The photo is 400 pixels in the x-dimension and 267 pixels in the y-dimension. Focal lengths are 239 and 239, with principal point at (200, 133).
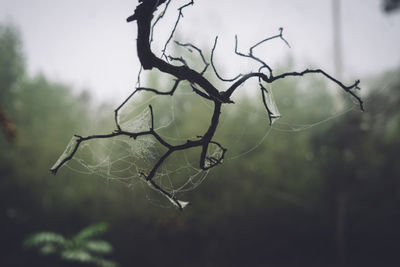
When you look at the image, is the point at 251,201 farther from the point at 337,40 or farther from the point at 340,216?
the point at 337,40

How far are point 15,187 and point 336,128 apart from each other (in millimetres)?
14102

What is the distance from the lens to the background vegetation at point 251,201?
9406mm

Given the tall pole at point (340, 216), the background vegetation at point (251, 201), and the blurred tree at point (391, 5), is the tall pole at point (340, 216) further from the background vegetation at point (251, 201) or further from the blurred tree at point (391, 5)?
the blurred tree at point (391, 5)

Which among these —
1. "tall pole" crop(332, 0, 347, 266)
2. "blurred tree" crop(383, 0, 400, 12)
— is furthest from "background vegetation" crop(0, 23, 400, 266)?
"blurred tree" crop(383, 0, 400, 12)

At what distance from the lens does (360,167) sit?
906 centimetres

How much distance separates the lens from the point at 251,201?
412 inches

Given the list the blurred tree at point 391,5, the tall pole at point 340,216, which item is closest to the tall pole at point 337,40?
the tall pole at point 340,216

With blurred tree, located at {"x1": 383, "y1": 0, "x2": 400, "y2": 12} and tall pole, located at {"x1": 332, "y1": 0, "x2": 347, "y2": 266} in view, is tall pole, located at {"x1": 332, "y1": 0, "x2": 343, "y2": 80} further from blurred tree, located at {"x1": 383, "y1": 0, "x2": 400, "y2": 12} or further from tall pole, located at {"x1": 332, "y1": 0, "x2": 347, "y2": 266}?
blurred tree, located at {"x1": 383, "y1": 0, "x2": 400, "y2": 12}

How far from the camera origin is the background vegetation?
9406mm

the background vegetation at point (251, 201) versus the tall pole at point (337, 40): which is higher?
the tall pole at point (337, 40)

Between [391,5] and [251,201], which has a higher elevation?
[251,201]

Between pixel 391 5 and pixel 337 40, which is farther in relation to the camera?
pixel 337 40

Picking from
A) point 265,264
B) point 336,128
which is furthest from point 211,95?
point 265,264

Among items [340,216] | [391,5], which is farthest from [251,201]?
[391,5]
